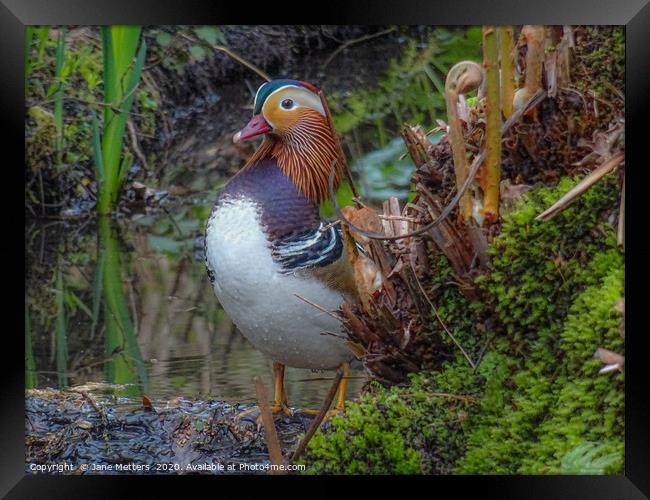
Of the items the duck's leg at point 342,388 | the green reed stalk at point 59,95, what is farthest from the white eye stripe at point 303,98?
the duck's leg at point 342,388

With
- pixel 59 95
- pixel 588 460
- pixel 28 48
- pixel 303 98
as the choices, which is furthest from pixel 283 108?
pixel 588 460

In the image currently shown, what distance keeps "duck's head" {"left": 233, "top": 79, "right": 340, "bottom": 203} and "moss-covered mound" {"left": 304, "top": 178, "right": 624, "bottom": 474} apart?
0.51 metres

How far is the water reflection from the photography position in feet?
9.64

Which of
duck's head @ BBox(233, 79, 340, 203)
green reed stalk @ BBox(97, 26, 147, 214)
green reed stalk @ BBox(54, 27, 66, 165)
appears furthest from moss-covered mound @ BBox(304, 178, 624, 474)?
green reed stalk @ BBox(54, 27, 66, 165)

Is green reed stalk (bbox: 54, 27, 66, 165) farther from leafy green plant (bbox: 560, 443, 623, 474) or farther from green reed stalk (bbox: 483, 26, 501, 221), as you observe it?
leafy green plant (bbox: 560, 443, 623, 474)

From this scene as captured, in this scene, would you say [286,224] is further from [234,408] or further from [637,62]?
[637,62]

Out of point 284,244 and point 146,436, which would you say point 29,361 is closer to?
point 146,436

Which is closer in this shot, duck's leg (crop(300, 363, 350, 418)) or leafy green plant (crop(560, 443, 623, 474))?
leafy green plant (crop(560, 443, 623, 474))

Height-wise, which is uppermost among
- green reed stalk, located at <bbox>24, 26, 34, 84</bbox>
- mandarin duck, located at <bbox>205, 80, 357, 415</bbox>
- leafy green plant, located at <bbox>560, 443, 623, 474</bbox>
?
green reed stalk, located at <bbox>24, 26, 34, 84</bbox>
